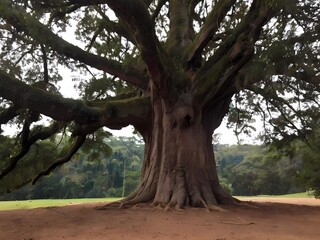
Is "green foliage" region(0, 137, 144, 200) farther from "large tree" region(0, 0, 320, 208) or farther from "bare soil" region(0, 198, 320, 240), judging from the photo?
"bare soil" region(0, 198, 320, 240)

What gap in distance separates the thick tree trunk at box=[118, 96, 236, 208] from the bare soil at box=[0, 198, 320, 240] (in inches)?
35.5

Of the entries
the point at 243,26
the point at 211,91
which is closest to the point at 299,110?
the point at 211,91

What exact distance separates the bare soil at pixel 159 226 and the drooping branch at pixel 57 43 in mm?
4007

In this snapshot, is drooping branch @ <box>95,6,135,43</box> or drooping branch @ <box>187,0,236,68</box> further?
drooping branch @ <box>95,6,135,43</box>

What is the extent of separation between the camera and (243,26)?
8320 mm

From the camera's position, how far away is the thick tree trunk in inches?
350

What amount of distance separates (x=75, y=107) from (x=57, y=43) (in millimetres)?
1677

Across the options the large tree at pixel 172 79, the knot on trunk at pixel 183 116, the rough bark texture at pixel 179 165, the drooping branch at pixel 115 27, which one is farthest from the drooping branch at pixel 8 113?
the knot on trunk at pixel 183 116

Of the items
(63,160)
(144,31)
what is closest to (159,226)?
(144,31)

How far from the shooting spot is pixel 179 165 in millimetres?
9266

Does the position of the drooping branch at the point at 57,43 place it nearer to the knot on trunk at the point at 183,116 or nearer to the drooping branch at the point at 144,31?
the drooping branch at the point at 144,31

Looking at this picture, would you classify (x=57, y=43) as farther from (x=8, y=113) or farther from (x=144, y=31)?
(x=144, y=31)

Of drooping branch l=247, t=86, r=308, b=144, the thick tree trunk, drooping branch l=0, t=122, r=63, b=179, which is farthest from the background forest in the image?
the thick tree trunk

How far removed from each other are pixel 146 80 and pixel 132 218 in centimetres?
493
